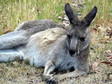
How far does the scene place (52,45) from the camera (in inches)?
217

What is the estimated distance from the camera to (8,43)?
5707 mm

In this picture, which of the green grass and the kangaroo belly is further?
the green grass

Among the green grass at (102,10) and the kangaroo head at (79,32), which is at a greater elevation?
the kangaroo head at (79,32)

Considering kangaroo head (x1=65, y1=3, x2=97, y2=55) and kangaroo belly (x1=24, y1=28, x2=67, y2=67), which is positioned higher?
kangaroo head (x1=65, y1=3, x2=97, y2=55)

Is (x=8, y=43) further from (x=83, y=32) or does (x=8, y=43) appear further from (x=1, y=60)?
(x=83, y=32)

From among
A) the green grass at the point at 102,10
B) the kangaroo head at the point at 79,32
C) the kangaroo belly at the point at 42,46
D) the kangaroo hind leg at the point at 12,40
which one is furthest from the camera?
the green grass at the point at 102,10

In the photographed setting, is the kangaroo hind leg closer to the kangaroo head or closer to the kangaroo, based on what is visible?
the kangaroo

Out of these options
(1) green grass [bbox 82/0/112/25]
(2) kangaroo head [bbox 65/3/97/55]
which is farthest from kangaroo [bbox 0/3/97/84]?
(1) green grass [bbox 82/0/112/25]

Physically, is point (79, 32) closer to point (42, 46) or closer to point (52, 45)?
point (52, 45)

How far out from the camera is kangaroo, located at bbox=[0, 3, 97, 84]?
5039mm

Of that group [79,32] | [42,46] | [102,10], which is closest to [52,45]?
[42,46]

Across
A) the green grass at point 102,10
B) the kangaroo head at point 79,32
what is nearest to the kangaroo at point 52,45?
the kangaroo head at point 79,32

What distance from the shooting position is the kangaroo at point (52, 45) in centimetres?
504

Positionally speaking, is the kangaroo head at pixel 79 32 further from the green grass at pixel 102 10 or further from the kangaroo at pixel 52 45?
the green grass at pixel 102 10
